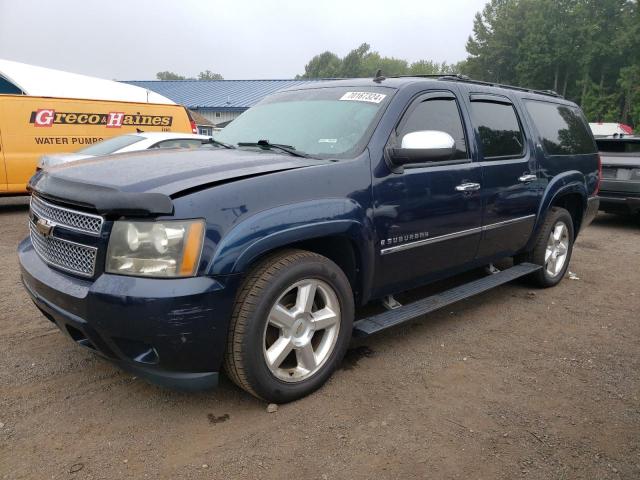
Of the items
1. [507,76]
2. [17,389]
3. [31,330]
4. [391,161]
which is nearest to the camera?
[17,389]

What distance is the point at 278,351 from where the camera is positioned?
8.61 ft

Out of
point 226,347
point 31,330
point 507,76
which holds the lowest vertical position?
point 31,330

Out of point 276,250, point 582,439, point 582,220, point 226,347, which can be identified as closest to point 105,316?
point 226,347

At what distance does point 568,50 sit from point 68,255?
5833 cm

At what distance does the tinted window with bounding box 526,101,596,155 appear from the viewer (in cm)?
463

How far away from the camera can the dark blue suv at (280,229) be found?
2254 millimetres

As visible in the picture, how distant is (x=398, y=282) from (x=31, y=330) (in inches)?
104

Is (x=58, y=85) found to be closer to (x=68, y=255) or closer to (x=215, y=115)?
(x=215, y=115)

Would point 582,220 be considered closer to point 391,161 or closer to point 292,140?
point 391,161

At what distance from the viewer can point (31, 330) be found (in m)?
3.57

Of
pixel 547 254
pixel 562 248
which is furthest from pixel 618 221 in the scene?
pixel 547 254

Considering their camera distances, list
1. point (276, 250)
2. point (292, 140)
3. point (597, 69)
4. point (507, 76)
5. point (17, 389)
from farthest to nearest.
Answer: point (507, 76) < point (597, 69) < point (292, 140) < point (17, 389) < point (276, 250)

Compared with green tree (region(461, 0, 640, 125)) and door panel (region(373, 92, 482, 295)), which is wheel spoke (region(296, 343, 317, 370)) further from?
green tree (region(461, 0, 640, 125))

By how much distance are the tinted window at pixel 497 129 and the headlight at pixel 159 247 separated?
8.24 feet
